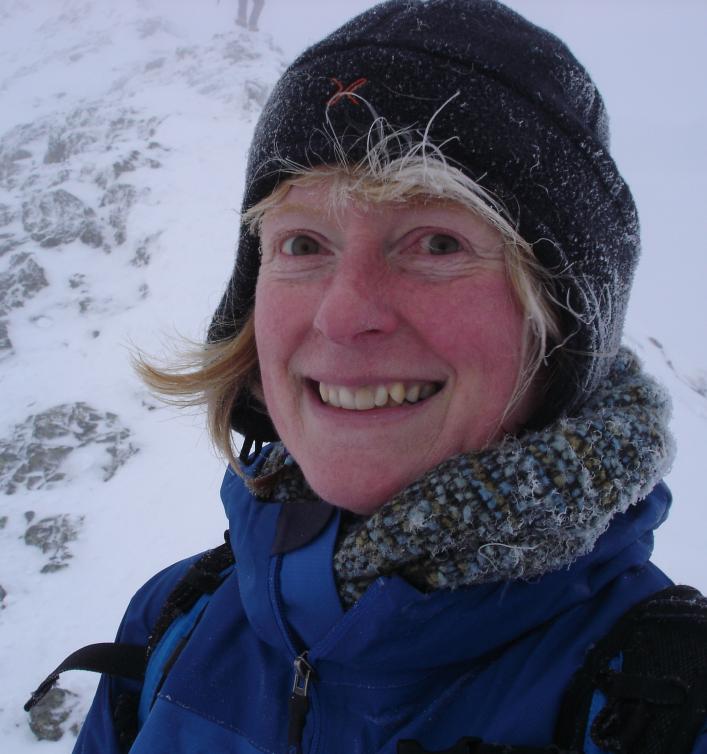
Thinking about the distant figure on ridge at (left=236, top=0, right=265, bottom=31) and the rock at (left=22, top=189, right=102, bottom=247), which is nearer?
the rock at (left=22, top=189, right=102, bottom=247)

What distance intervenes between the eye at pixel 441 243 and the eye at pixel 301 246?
0.28m

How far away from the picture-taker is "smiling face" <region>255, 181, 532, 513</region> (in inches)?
39.6

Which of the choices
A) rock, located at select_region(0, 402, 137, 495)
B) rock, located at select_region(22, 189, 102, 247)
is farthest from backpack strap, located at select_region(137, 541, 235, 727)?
rock, located at select_region(22, 189, 102, 247)

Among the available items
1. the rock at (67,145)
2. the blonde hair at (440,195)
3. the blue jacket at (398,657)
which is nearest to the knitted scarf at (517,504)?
the blue jacket at (398,657)

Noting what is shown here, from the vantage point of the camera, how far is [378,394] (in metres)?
1.11

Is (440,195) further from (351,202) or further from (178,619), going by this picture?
(178,619)

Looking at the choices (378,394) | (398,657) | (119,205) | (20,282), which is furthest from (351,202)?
(119,205)

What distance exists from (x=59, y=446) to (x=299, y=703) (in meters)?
7.18

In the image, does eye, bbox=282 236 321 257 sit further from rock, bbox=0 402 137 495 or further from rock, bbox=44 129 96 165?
rock, bbox=44 129 96 165

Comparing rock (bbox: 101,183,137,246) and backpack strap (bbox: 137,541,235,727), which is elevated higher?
rock (bbox: 101,183,137,246)

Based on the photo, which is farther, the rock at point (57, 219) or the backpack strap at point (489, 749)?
the rock at point (57, 219)

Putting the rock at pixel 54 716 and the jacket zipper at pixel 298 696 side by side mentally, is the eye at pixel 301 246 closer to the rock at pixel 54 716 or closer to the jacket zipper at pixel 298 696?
the jacket zipper at pixel 298 696

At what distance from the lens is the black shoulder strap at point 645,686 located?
2.54ft

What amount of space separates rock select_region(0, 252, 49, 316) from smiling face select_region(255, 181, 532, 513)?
11166 mm
